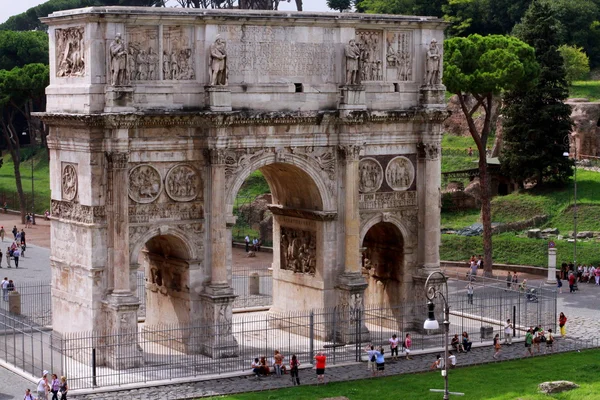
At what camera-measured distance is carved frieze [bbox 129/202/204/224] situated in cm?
3849

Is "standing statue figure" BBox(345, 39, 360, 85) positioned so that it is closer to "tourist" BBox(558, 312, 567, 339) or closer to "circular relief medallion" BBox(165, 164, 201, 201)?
"circular relief medallion" BBox(165, 164, 201, 201)

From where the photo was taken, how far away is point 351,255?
41.8 metres

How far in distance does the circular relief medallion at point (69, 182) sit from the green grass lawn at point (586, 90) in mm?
47943

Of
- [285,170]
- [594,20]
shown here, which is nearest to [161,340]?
[285,170]

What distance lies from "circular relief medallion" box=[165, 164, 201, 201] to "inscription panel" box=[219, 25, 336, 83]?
127 inches

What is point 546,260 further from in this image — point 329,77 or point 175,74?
→ point 175,74

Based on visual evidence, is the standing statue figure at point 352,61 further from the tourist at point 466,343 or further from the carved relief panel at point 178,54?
the tourist at point 466,343

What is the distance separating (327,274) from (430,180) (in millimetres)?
5022

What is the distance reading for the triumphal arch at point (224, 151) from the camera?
37.8m

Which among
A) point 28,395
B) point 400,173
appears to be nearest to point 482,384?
point 400,173

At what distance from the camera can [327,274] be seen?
1654 inches

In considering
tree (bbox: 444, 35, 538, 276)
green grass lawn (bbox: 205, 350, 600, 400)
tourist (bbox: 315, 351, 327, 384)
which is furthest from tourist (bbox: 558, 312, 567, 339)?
tree (bbox: 444, 35, 538, 276)

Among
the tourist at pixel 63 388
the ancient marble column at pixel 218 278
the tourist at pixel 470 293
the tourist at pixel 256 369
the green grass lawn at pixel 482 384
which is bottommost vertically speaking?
the green grass lawn at pixel 482 384

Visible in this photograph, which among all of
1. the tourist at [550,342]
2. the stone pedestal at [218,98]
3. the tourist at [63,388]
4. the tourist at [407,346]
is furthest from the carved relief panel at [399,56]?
the tourist at [63,388]
